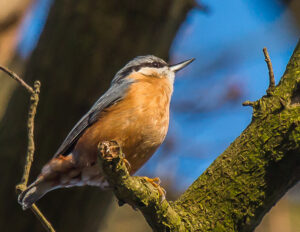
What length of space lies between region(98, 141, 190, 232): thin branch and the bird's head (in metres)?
1.72

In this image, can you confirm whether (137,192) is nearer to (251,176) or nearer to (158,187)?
(158,187)

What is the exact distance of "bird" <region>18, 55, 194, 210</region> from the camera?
295 centimetres

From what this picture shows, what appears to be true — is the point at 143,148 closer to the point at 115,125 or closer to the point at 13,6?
the point at 115,125

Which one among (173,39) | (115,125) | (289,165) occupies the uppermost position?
(173,39)

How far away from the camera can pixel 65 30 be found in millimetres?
3873

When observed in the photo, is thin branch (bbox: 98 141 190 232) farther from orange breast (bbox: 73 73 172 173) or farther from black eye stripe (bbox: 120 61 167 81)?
black eye stripe (bbox: 120 61 167 81)

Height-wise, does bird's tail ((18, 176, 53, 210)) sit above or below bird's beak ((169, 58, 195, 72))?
below

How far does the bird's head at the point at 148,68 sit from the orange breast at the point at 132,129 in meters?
0.57

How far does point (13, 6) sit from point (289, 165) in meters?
4.36

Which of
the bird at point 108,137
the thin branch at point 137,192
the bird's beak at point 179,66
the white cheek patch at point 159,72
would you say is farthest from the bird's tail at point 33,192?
the bird's beak at point 179,66

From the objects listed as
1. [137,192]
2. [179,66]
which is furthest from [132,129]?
[179,66]

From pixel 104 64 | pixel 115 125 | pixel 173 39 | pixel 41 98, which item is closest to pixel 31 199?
pixel 115 125

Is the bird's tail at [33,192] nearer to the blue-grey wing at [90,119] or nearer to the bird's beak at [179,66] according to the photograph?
the blue-grey wing at [90,119]

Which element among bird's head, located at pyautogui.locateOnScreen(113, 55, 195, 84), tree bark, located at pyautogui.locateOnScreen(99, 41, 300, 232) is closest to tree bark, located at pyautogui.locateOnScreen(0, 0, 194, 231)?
bird's head, located at pyautogui.locateOnScreen(113, 55, 195, 84)
